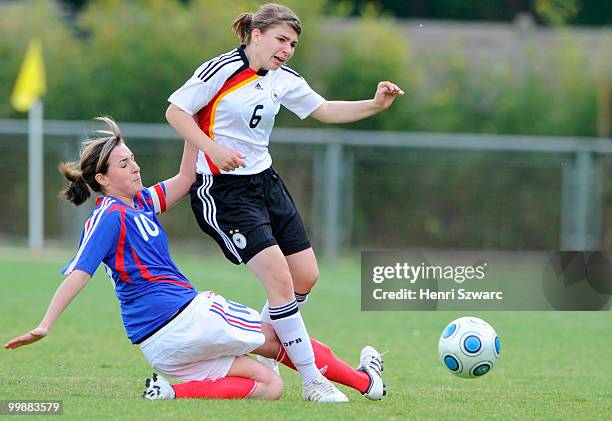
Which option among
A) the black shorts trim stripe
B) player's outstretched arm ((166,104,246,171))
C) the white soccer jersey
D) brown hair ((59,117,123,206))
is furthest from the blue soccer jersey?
the white soccer jersey

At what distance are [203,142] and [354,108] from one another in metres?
1.11

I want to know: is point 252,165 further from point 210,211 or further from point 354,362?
point 354,362

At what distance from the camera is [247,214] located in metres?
5.65

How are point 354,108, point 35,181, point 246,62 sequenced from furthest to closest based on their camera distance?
Result: point 35,181 → point 354,108 → point 246,62

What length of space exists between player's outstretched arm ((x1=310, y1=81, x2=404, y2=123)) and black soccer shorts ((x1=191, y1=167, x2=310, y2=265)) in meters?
0.58

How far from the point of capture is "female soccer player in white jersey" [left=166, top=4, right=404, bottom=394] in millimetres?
5578

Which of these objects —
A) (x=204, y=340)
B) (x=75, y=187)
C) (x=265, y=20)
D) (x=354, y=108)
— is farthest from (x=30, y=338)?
(x=354, y=108)

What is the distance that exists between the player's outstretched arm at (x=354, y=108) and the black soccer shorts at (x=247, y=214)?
58 cm

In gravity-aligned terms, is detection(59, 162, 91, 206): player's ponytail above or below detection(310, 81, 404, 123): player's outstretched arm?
below

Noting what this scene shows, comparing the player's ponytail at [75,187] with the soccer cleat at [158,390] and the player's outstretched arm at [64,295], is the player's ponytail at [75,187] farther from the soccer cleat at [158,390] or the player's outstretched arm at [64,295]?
the soccer cleat at [158,390]

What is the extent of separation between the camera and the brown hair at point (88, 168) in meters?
5.51
